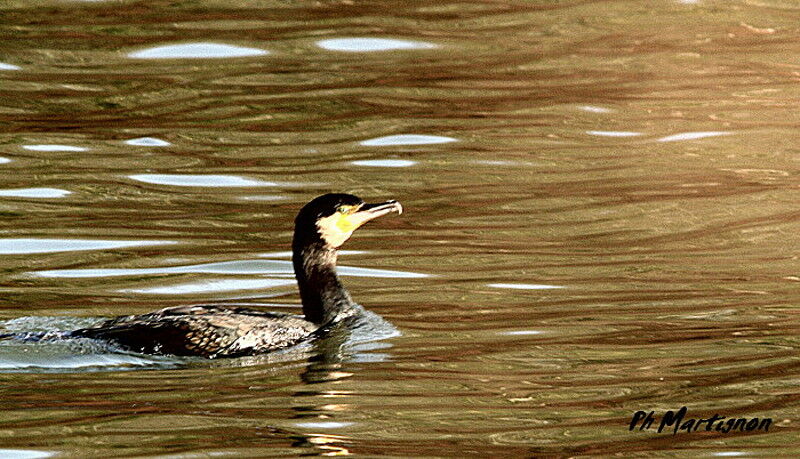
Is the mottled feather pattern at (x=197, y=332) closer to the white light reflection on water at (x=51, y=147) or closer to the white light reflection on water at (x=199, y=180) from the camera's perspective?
the white light reflection on water at (x=199, y=180)

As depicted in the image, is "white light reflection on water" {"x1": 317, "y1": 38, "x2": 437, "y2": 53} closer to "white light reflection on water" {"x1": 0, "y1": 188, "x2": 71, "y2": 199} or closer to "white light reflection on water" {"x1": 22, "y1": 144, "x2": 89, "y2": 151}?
"white light reflection on water" {"x1": 22, "y1": 144, "x2": 89, "y2": 151}

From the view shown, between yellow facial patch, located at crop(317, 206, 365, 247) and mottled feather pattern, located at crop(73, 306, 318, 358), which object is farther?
yellow facial patch, located at crop(317, 206, 365, 247)

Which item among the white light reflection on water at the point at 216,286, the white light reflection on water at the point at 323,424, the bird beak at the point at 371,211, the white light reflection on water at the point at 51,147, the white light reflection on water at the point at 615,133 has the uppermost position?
the bird beak at the point at 371,211

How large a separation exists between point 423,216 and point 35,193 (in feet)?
9.42

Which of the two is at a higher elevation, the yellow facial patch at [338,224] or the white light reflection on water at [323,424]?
the yellow facial patch at [338,224]

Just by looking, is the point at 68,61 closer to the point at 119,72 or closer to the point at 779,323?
the point at 119,72

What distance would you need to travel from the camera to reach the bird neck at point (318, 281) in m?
10.2

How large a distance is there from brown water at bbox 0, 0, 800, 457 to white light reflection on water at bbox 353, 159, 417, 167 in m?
0.03

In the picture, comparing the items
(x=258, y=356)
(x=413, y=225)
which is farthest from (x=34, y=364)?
(x=413, y=225)

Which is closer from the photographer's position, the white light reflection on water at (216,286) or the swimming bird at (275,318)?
the swimming bird at (275,318)

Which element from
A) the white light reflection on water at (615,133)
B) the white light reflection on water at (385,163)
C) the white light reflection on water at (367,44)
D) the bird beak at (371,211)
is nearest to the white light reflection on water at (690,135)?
the white light reflection on water at (615,133)

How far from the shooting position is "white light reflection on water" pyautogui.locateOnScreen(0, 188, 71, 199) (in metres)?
13.4

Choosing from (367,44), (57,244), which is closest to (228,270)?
(57,244)

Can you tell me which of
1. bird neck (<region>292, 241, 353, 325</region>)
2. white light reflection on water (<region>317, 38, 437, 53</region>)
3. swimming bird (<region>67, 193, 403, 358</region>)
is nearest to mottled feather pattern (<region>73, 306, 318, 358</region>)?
swimming bird (<region>67, 193, 403, 358</region>)
